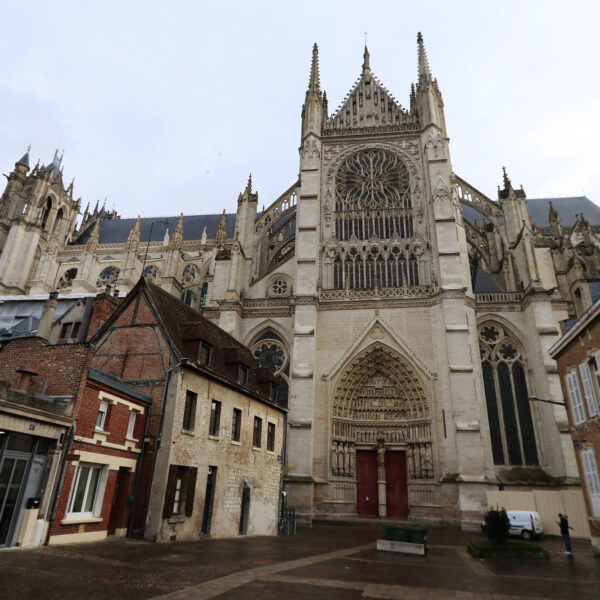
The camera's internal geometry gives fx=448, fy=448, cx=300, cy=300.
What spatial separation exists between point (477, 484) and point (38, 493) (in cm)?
1769

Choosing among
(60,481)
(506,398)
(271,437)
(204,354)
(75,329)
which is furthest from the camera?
(506,398)

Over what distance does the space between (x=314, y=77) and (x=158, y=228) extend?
27329 millimetres

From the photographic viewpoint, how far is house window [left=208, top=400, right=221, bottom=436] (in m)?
14.9

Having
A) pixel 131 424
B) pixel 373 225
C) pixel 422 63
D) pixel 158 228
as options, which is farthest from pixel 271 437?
pixel 158 228

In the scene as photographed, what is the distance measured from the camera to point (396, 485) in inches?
904

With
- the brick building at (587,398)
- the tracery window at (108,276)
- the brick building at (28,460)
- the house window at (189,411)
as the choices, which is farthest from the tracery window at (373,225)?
the tracery window at (108,276)

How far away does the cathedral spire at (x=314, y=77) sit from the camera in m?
32.5

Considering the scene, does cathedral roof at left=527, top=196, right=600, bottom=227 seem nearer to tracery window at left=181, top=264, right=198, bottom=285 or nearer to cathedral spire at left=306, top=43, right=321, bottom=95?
cathedral spire at left=306, top=43, right=321, bottom=95

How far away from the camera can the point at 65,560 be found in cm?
823

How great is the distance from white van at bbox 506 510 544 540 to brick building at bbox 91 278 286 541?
31.7 ft

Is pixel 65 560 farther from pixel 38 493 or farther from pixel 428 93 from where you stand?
pixel 428 93

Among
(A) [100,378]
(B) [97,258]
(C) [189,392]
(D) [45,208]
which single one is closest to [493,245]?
(C) [189,392]

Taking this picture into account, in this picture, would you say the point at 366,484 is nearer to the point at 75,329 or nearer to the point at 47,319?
the point at 75,329

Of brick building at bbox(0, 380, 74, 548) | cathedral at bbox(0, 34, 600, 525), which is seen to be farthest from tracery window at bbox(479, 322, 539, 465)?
brick building at bbox(0, 380, 74, 548)
